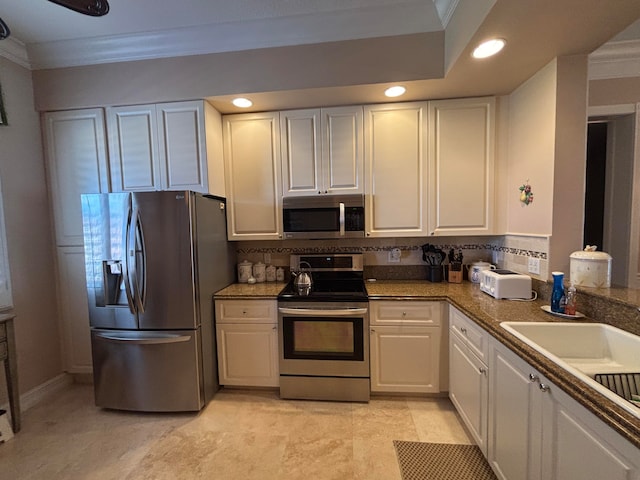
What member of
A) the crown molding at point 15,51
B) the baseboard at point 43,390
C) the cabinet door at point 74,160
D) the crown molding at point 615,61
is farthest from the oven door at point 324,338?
the crown molding at point 15,51

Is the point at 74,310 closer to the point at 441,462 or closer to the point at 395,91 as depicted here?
the point at 441,462

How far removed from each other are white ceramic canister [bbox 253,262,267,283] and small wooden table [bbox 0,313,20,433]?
66.2 inches

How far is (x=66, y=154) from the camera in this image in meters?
2.38

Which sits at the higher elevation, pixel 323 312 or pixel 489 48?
pixel 489 48

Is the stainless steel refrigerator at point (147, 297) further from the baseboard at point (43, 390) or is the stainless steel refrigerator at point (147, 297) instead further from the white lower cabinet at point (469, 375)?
the white lower cabinet at point (469, 375)

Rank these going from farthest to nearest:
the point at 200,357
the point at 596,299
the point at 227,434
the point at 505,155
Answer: the point at 505,155, the point at 200,357, the point at 227,434, the point at 596,299

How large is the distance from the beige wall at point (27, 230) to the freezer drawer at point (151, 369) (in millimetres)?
691

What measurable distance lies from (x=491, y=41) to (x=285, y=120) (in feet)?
5.00

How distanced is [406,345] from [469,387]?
503mm

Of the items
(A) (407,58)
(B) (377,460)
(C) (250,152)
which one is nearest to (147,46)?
(C) (250,152)

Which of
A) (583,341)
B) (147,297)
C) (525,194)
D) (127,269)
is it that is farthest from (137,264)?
(525,194)

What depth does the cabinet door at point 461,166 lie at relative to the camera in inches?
90.0

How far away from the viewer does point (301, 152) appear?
2.44 m

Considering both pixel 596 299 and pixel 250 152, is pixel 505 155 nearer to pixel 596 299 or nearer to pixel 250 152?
pixel 596 299
